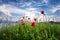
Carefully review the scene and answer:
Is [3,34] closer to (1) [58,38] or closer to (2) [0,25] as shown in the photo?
(2) [0,25]

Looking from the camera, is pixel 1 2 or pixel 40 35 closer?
pixel 40 35

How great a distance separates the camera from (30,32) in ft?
6.81

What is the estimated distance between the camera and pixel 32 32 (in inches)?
81.5

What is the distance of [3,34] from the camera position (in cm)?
218

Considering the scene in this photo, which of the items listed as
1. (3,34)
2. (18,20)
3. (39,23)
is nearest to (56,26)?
(39,23)

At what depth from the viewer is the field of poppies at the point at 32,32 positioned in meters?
2.01

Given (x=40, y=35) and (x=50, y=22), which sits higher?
(x=50, y=22)

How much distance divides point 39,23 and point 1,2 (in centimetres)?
60

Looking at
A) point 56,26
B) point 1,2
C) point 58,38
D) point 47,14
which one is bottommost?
point 58,38

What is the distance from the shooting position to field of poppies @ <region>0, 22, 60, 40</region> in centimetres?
201

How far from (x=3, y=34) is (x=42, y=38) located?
0.53 metres

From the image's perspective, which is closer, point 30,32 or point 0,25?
point 30,32

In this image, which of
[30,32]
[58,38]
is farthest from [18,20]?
[58,38]

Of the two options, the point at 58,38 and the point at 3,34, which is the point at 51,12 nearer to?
the point at 58,38
